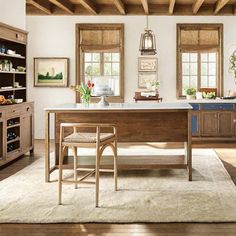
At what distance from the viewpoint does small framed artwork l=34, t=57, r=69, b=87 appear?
10500 mm

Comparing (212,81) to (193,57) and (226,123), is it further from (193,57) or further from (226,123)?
(226,123)

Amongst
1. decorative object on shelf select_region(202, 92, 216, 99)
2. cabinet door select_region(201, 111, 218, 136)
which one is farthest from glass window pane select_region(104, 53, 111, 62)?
cabinet door select_region(201, 111, 218, 136)

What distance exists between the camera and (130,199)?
492 cm

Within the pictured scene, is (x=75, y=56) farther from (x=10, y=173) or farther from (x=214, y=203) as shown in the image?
(x=214, y=203)

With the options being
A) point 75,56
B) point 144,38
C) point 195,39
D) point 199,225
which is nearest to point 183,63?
point 195,39

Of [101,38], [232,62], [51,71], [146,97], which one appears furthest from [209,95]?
[51,71]

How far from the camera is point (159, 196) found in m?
5.06

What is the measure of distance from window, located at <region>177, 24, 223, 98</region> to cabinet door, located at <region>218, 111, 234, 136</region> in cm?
76

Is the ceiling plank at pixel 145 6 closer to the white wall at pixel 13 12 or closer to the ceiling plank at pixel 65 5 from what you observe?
the ceiling plank at pixel 65 5

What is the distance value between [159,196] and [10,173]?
240 cm

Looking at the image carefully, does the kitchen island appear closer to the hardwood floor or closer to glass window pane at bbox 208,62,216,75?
the hardwood floor

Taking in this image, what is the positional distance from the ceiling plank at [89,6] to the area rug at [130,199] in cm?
375

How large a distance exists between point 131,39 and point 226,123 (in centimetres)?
275

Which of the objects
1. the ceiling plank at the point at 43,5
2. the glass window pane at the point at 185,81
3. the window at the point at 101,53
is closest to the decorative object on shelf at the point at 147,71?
the window at the point at 101,53
